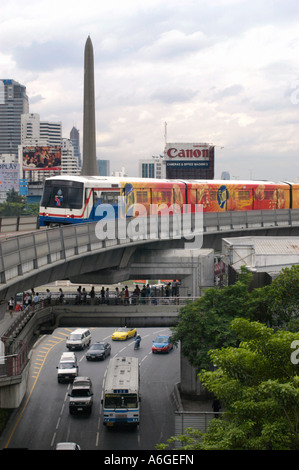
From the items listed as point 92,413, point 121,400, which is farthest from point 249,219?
point 121,400

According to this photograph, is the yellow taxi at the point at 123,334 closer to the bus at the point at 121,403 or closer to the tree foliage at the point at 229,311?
the bus at the point at 121,403

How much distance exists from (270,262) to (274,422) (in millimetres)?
22024

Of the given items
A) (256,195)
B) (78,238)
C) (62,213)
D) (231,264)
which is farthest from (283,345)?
(256,195)

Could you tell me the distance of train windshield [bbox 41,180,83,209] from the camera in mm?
33875

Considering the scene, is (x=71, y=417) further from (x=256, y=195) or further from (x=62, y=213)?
(x=256, y=195)

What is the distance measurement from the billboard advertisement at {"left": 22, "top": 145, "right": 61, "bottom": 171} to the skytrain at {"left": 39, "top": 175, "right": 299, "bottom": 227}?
102 meters

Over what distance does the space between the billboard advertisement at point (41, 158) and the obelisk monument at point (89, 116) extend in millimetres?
77235

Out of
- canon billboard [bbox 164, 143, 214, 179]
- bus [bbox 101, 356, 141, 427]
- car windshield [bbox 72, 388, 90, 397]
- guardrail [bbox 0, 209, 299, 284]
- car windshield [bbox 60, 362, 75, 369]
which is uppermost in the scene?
Answer: canon billboard [bbox 164, 143, 214, 179]

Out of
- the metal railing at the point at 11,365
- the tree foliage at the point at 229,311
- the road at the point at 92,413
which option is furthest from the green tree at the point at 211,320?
the metal railing at the point at 11,365

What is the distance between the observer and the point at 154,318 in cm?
3406

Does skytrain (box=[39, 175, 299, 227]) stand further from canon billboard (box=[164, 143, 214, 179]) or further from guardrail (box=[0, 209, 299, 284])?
canon billboard (box=[164, 143, 214, 179])

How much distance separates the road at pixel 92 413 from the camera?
29.9m

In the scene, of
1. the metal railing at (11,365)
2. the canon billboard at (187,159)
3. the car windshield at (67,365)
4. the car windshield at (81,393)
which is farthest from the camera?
the canon billboard at (187,159)

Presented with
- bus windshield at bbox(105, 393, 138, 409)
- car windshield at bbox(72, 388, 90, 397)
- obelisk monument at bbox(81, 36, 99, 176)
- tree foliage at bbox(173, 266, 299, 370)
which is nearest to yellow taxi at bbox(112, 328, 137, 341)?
car windshield at bbox(72, 388, 90, 397)
